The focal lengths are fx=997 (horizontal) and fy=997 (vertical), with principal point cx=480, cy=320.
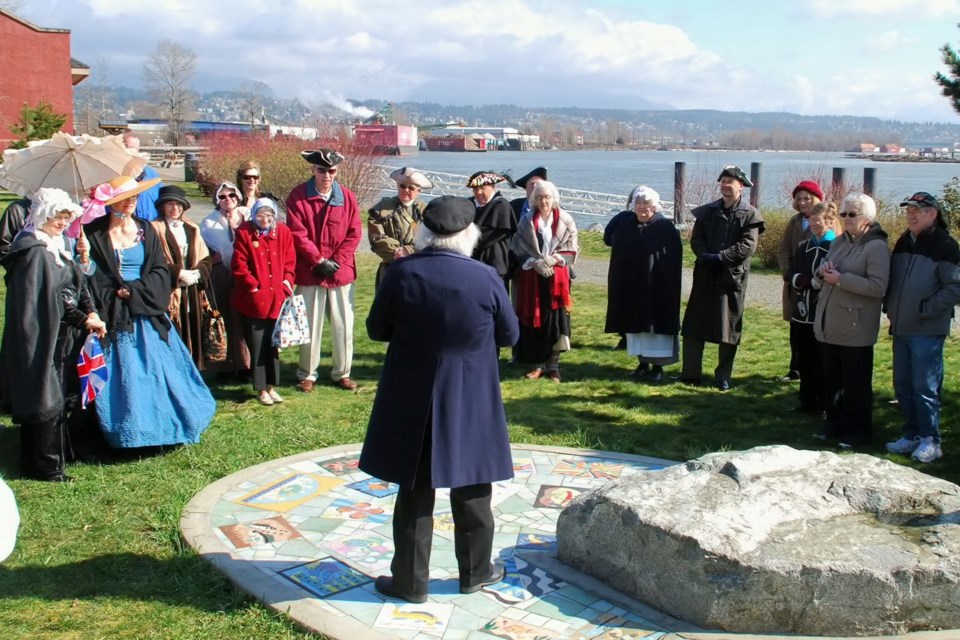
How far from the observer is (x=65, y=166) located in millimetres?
7137

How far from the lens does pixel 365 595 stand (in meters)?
4.73

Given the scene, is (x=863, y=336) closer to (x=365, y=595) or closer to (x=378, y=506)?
(x=378, y=506)

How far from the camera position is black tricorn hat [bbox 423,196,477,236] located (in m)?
4.44

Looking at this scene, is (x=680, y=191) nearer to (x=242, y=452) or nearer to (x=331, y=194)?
(x=331, y=194)

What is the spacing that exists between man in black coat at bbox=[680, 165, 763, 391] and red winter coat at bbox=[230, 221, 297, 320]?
3.65m

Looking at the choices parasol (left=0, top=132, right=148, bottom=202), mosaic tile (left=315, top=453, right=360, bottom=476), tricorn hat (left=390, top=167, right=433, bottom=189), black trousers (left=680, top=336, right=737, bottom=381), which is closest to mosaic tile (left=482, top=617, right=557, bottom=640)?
mosaic tile (left=315, top=453, right=360, bottom=476)

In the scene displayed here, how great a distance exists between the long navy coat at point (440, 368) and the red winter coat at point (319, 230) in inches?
165

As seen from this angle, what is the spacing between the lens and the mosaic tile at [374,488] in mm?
6164

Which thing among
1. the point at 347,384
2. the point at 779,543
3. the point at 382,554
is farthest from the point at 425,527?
the point at 347,384

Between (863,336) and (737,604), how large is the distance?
345cm

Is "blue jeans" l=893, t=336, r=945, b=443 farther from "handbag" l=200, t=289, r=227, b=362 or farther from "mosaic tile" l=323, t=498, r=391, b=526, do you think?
"handbag" l=200, t=289, r=227, b=362

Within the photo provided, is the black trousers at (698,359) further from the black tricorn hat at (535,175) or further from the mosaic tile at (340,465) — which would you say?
the mosaic tile at (340,465)

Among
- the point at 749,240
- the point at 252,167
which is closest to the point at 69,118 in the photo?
the point at 252,167

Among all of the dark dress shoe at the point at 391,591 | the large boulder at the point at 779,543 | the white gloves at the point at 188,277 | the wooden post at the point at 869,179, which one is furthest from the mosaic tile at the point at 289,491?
the wooden post at the point at 869,179
